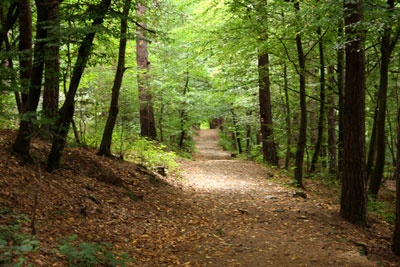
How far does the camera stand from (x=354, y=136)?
7.50m

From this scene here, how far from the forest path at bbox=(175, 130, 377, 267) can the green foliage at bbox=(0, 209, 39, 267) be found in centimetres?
246

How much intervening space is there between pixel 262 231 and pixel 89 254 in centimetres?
382

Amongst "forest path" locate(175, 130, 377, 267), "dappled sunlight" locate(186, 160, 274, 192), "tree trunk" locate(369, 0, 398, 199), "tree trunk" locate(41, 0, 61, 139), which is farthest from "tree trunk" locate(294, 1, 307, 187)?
"tree trunk" locate(41, 0, 61, 139)

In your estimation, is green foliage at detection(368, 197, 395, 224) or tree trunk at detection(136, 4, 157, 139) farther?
tree trunk at detection(136, 4, 157, 139)

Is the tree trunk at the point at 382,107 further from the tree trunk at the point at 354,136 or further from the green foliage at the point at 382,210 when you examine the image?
the tree trunk at the point at 354,136

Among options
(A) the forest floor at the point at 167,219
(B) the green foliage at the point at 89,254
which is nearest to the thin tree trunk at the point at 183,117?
(A) the forest floor at the point at 167,219

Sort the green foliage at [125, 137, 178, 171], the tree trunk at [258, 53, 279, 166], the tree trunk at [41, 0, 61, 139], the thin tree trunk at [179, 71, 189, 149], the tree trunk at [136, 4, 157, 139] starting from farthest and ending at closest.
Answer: the thin tree trunk at [179, 71, 189, 149], the tree trunk at [258, 53, 279, 166], the tree trunk at [136, 4, 157, 139], the green foliage at [125, 137, 178, 171], the tree trunk at [41, 0, 61, 139]

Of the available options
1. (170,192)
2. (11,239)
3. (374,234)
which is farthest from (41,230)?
(374,234)

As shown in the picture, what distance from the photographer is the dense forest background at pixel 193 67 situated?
248 inches

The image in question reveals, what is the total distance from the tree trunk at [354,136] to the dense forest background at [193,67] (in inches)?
0.9

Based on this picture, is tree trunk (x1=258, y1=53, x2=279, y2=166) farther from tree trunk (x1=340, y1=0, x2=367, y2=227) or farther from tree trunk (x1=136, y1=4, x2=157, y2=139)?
tree trunk (x1=340, y1=0, x2=367, y2=227)

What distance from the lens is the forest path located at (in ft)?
18.2

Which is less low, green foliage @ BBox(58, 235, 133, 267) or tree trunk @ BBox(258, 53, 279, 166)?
tree trunk @ BBox(258, 53, 279, 166)

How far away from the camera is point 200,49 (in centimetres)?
1275
